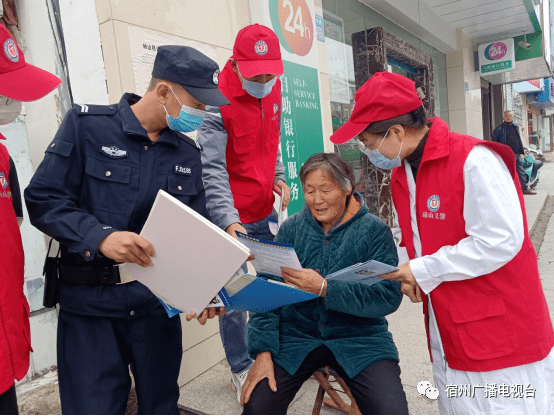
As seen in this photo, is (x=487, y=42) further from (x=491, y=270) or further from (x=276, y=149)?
(x=491, y=270)

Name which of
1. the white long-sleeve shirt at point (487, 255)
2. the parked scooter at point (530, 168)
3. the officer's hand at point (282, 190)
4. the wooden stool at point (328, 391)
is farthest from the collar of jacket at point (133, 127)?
the parked scooter at point (530, 168)

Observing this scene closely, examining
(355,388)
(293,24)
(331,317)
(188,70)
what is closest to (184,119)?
(188,70)

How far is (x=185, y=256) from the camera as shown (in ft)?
4.30

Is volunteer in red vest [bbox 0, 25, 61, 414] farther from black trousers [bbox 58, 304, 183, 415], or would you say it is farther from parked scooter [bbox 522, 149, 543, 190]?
parked scooter [bbox 522, 149, 543, 190]

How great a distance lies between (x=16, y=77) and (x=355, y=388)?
1.79 metres

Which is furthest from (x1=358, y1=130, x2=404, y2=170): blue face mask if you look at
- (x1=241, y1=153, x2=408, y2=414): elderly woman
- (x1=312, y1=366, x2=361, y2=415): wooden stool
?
(x1=312, y1=366, x2=361, y2=415): wooden stool

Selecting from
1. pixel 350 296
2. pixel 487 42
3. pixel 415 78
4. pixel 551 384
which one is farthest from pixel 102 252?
pixel 487 42

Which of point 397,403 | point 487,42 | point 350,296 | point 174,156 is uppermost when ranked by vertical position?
point 487,42

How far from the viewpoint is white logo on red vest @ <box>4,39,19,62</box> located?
1491 mm

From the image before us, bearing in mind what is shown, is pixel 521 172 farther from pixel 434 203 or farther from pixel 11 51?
pixel 11 51

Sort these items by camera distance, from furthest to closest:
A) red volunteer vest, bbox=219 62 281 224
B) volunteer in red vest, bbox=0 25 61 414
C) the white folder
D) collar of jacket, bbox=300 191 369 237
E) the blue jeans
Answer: the blue jeans < red volunteer vest, bbox=219 62 281 224 < collar of jacket, bbox=300 191 369 237 < volunteer in red vest, bbox=0 25 61 414 < the white folder

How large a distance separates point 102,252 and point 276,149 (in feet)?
4.76

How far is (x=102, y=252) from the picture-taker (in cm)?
138

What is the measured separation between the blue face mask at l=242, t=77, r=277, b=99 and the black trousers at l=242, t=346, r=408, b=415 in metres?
1.31
